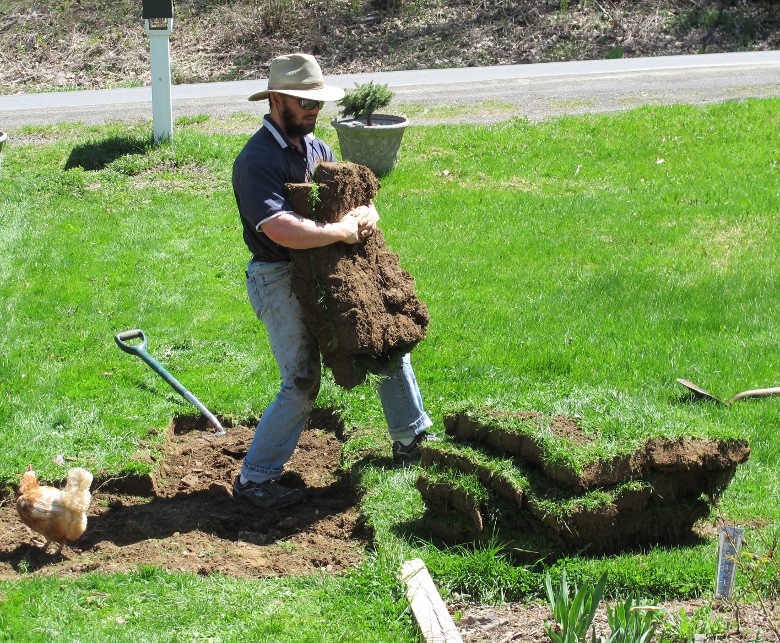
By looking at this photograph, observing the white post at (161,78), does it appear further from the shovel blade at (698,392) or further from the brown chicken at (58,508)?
the brown chicken at (58,508)

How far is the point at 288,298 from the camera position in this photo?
17.6ft

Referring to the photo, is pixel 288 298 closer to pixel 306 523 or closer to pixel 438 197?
pixel 306 523

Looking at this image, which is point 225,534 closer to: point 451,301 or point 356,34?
point 451,301

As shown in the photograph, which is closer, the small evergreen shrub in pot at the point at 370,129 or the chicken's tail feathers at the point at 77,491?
the chicken's tail feathers at the point at 77,491

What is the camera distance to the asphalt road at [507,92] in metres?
14.8

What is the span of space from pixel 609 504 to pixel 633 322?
3397 millimetres

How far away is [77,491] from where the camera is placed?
4883 mm

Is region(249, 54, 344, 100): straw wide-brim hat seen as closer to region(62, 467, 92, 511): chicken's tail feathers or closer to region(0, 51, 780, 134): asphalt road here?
region(62, 467, 92, 511): chicken's tail feathers

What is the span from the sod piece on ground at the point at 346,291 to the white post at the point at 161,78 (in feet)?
26.1

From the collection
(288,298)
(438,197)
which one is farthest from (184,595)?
(438,197)

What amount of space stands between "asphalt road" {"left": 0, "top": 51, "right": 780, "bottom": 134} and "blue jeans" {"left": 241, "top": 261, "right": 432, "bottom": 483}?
9273mm

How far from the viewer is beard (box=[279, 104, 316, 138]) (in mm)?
5262

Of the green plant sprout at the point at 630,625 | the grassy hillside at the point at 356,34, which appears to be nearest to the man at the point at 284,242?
the green plant sprout at the point at 630,625

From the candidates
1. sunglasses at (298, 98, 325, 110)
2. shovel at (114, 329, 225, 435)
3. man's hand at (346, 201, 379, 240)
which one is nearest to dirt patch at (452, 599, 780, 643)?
man's hand at (346, 201, 379, 240)
